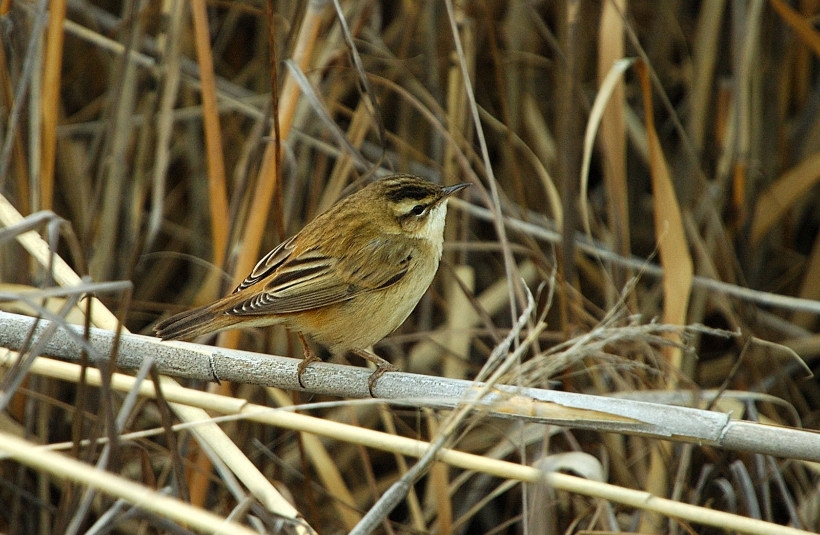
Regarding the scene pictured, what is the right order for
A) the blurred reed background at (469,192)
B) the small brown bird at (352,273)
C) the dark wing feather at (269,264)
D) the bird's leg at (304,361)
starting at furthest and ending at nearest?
the blurred reed background at (469,192)
the dark wing feather at (269,264)
the small brown bird at (352,273)
the bird's leg at (304,361)

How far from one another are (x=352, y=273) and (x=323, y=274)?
0.41 ft

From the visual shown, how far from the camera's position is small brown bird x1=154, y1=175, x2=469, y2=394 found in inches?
131

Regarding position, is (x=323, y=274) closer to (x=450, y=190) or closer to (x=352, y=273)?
(x=352, y=273)

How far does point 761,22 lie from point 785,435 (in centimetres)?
355

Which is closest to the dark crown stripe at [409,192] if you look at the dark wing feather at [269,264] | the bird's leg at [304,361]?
the dark wing feather at [269,264]

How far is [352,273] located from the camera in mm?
3588

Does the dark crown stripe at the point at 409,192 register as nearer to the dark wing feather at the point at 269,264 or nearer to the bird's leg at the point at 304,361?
the dark wing feather at the point at 269,264

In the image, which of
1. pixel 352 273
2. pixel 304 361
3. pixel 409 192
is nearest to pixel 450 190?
pixel 409 192

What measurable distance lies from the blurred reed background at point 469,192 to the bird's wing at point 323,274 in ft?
0.63

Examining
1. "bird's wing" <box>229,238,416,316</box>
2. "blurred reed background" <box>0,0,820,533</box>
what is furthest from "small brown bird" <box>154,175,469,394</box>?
"blurred reed background" <box>0,0,820,533</box>

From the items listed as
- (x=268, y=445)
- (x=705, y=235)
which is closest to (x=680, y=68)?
(x=705, y=235)

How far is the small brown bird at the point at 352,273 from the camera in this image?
131 inches

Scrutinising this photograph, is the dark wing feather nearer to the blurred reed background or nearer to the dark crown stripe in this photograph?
the blurred reed background

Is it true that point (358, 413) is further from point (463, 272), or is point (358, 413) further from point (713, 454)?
point (713, 454)
